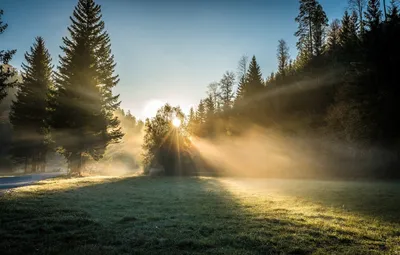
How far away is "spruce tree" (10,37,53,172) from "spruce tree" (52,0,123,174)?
482 inches

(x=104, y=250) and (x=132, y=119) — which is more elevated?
(x=132, y=119)

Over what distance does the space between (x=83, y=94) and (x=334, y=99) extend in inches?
1594

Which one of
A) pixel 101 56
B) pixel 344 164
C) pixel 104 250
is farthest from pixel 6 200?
pixel 344 164

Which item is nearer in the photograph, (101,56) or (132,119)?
(101,56)

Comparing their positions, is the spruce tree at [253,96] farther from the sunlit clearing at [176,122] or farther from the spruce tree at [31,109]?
the spruce tree at [31,109]

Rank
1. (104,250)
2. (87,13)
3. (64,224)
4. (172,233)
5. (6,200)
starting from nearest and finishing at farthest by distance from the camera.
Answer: (104,250)
(172,233)
(64,224)
(6,200)
(87,13)

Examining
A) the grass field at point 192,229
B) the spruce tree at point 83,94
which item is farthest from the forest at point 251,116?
the grass field at point 192,229

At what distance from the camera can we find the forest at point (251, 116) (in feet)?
102

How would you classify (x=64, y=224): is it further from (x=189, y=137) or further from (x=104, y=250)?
(x=189, y=137)

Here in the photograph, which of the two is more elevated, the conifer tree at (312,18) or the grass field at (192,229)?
the conifer tree at (312,18)

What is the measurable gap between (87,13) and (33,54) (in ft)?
52.4

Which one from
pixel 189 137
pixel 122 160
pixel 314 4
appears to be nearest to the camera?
pixel 189 137

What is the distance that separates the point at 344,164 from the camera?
36750mm

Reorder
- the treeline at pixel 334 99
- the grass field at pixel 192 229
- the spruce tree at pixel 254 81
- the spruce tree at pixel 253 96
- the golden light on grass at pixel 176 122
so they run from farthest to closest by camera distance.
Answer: the spruce tree at pixel 254 81, the spruce tree at pixel 253 96, the golden light on grass at pixel 176 122, the treeline at pixel 334 99, the grass field at pixel 192 229
